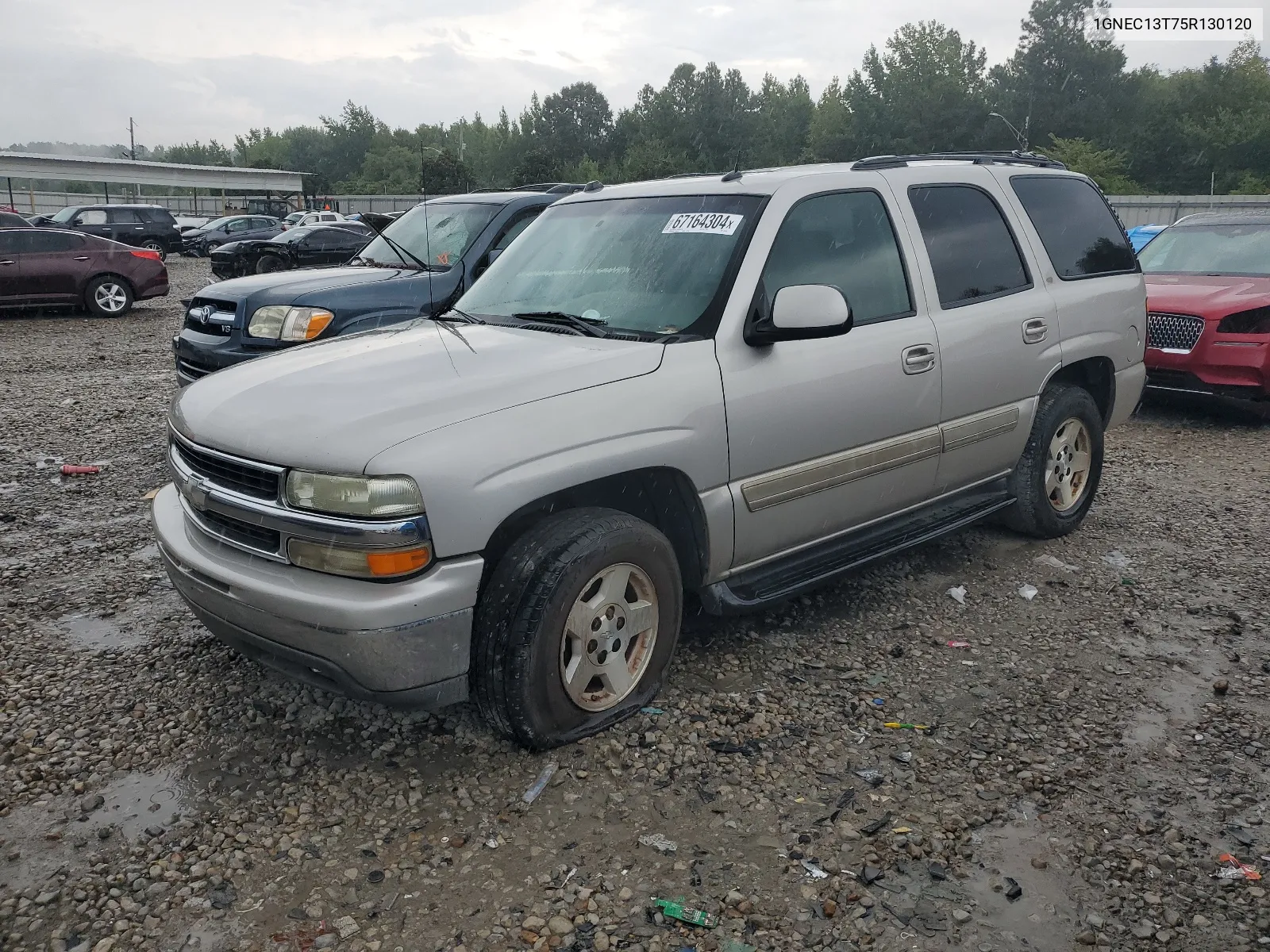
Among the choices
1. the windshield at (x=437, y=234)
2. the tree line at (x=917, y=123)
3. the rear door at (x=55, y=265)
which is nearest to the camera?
the windshield at (x=437, y=234)

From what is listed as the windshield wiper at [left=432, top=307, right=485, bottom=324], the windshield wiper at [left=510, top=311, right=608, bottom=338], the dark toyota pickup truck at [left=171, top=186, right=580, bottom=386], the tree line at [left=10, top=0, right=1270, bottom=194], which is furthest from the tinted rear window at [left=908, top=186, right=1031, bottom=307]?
the tree line at [left=10, top=0, right=1270, bottom=194]

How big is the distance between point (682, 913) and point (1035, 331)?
3.44 m

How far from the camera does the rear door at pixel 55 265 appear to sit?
1551 cm

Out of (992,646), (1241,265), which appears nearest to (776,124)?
(1241,265)

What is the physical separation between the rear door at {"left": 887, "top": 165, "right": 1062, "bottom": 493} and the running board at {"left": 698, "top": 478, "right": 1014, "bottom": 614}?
5.4 inches

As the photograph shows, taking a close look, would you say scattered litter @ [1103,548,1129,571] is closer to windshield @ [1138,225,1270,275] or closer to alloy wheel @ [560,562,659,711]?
alloy wheel @ [560,562,659,711]

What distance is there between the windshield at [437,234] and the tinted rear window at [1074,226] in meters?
4.17

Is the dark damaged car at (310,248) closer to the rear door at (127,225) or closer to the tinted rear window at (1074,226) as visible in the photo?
the rear door at (127,225)

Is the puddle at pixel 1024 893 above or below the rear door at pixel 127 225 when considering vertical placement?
below

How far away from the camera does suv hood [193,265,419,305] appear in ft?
22.8

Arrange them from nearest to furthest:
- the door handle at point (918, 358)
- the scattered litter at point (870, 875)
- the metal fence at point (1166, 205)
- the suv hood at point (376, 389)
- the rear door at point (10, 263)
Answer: the scattered litter at point (870, 875) → the suv hood at point (376, 389) → the door handle at point (918, 358) → the rear door at point (10, 263) → the metal fence at point (1166, 205)

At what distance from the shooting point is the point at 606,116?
99312mm

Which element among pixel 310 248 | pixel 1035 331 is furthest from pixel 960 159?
pixel 310 248

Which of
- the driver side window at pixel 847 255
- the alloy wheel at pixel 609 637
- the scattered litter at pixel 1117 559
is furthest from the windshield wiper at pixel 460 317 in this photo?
the scattered litter at pixel 1117 559
